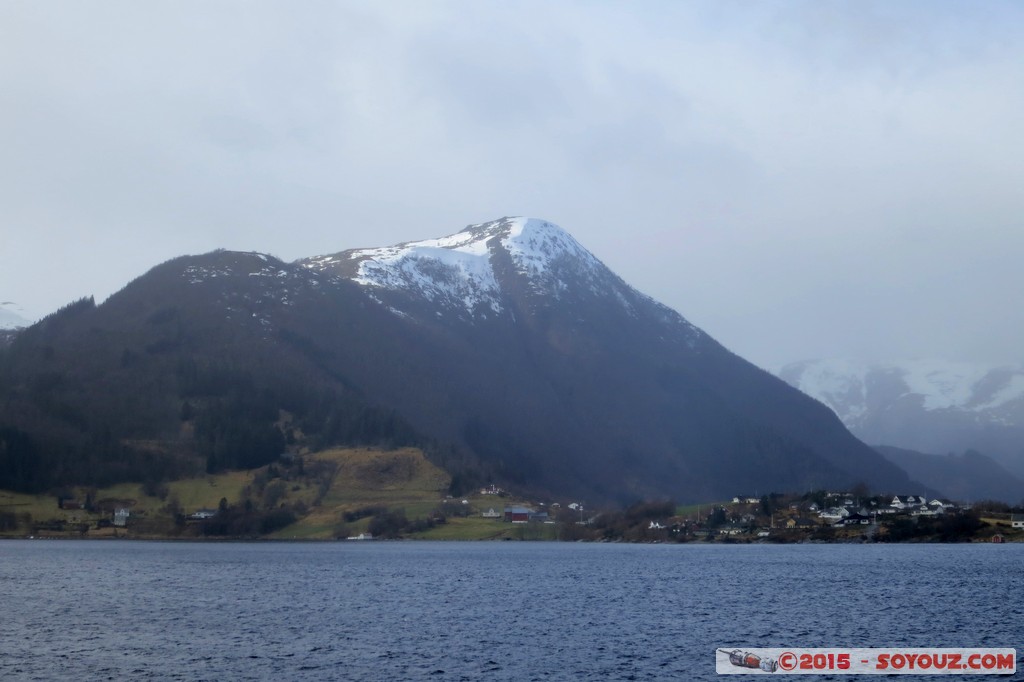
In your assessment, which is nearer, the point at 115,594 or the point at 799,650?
the point at 799,650

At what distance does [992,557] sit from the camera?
141 m

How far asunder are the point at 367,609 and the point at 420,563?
6138cm

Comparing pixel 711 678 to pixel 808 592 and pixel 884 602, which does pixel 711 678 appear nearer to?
pixel 884 602

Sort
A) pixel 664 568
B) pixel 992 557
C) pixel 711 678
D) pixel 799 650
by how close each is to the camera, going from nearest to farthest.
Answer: pixel 711 678
pixel 799 650
pixel 664 568
pixel 992 557

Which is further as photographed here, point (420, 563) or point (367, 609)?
point (420, 563)

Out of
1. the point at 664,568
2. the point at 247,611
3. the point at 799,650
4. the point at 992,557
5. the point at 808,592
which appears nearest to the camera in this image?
the point at 799,650

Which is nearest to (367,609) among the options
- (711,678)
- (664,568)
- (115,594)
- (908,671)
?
(115,594)

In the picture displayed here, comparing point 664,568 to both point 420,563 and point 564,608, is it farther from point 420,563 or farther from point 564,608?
point 564,608

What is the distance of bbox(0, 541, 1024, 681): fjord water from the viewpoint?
5681cm

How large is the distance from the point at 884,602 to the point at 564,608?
23858 mm

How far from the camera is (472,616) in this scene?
78.4 meters

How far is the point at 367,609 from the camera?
8362 cm

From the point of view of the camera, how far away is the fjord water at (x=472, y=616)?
5681cm

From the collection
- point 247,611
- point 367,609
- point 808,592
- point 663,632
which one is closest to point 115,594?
point 247,611
